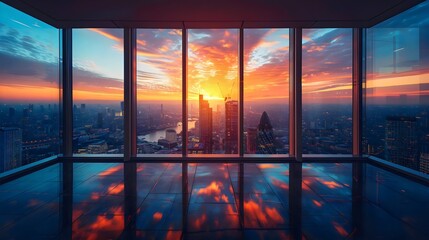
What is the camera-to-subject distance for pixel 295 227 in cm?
263

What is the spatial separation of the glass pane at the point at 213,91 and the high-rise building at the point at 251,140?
304 millimetres

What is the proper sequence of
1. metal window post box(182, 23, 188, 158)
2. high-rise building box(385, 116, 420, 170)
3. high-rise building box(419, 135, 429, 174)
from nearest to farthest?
high-rise building box(419, 135, 429, 174) → high-rise building box(385, 116, 420, 170) → metal window post box(182, 23, 188, 158)

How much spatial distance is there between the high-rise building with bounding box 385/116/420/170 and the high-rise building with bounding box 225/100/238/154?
3586 mm

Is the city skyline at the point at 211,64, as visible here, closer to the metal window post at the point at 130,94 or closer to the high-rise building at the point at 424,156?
the metal window post at the point at 130,94

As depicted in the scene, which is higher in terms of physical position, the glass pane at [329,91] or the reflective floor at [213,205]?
the glass pane at [329,91]

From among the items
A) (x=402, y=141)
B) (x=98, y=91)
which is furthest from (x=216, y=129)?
(x=402, y=141)

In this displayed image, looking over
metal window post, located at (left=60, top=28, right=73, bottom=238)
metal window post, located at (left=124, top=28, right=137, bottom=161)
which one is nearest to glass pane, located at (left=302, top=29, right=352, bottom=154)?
metal window post, located at (left=124, top=28, right=137, bottom=161)

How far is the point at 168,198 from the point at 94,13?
152 inches

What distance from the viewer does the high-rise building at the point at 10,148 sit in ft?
14.8

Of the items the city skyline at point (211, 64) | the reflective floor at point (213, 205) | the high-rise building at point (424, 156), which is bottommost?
the reflective floor at point (213, 205)

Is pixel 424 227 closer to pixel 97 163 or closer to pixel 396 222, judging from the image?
pixel 396 222

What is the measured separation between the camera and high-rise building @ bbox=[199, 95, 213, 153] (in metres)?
5.94

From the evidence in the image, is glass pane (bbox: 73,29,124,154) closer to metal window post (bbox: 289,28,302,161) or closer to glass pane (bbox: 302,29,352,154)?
metal window post (bbox: 289,28,302,161)

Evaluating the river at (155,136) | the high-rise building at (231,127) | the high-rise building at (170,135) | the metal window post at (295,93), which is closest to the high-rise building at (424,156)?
the metal window post at (295,93)
